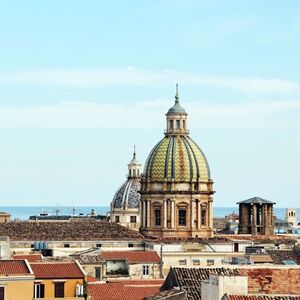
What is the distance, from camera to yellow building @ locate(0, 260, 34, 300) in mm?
41562

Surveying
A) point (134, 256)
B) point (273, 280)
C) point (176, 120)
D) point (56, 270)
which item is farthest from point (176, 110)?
point (273, 280)

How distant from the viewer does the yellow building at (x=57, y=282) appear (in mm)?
46062

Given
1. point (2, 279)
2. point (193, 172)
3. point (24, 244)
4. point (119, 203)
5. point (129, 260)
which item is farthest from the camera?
point (119, 203)

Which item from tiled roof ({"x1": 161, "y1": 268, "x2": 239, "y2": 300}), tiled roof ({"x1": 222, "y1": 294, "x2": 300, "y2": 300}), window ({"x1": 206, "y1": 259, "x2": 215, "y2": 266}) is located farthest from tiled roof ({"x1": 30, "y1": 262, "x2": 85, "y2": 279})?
window ({"x1": 206, "y1": 259, "x2": 215, "y2": 266})

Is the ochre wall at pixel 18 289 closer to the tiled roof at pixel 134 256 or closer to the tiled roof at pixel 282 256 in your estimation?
the tiled roof at pixel 282 256

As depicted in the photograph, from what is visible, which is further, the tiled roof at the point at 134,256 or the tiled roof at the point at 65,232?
the tiled roof at the point at 65,232

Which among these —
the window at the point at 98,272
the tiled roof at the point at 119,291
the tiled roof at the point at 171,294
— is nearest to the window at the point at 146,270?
the window at the point at 98,272

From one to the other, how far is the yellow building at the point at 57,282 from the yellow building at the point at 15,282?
8.61 ft

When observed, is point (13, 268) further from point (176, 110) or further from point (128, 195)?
point (128, 195)

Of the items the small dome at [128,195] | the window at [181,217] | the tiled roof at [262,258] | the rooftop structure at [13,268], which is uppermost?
the small dome at [128,195]

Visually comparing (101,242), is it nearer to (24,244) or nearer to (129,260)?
(24,244)

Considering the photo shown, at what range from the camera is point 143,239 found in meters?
88.4

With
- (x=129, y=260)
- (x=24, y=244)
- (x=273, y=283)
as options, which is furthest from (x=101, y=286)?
(x=24, y=244)

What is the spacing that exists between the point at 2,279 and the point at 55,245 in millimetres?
44547
